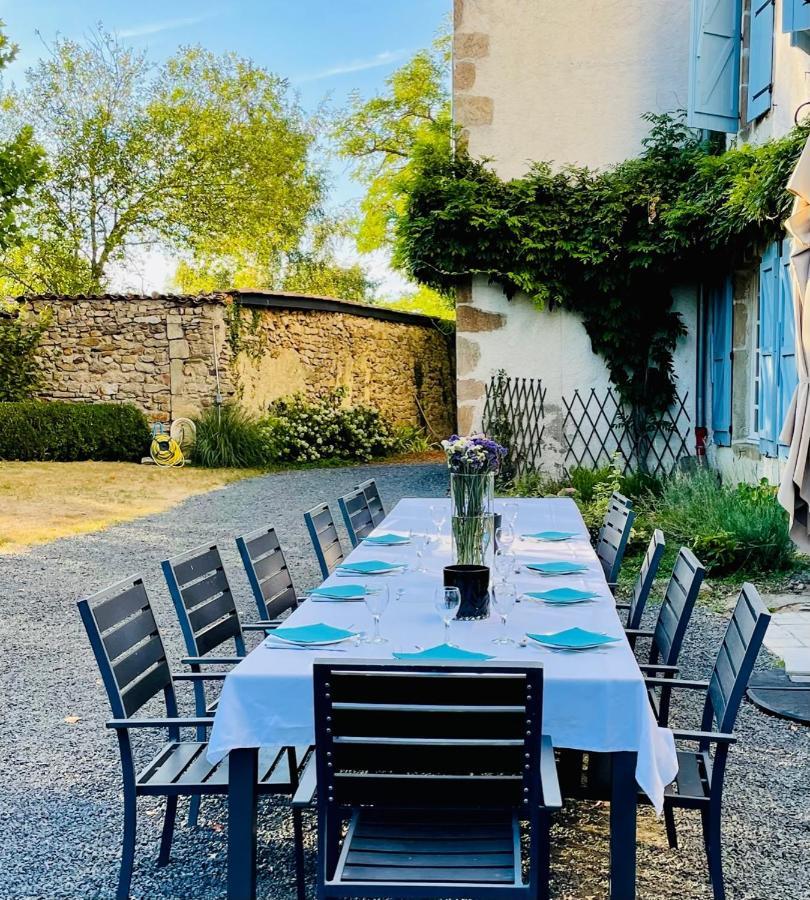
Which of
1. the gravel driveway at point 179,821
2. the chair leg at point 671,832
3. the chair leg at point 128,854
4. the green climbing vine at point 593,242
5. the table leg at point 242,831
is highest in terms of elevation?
the green climbing vine at point 593,242

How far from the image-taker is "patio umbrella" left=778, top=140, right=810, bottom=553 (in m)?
3.78

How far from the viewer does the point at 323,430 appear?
1533cm

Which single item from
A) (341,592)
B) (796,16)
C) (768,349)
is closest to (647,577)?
(341,592)

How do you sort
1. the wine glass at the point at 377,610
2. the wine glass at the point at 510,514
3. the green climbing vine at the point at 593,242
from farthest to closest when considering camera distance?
the green climbing vine at the point at 593,242, the wine glass at the point at 510,514, the wine glass at the point at 377,610

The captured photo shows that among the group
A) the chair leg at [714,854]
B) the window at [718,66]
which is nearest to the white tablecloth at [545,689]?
the chair leg at [714,854]

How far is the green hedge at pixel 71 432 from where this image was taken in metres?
14.2

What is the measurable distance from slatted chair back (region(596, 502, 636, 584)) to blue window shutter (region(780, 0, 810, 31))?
11.1 ft

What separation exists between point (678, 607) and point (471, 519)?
A: 726 mm

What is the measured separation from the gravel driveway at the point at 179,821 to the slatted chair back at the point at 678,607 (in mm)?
540

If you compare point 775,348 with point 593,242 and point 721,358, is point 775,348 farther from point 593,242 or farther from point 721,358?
point 593,242

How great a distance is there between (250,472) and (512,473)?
5.17 metres

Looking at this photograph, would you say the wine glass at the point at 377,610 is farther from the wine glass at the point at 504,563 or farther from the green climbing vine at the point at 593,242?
the green climbing vine at the point at 593,242

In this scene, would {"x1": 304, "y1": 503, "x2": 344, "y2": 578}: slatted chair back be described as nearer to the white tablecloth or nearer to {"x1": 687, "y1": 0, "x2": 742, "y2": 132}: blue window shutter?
the white tablecloth

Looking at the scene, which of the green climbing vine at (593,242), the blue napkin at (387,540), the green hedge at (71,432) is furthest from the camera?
the green hedge at (71,432)
